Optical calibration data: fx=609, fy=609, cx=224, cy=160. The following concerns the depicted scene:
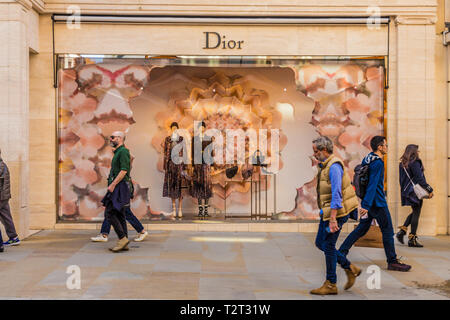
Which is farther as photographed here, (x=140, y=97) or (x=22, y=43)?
(x=140, y=97)

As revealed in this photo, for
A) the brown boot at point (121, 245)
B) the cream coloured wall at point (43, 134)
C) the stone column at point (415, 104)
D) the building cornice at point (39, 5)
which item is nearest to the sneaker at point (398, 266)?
the stone column at point (415, 104)

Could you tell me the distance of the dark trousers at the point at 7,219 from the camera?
910 centimetres

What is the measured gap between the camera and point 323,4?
11047 millimetres

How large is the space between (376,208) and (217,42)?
4.79m

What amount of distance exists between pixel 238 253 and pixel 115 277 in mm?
2343

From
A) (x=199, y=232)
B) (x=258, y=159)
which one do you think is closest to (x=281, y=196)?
(x=258, y=159)

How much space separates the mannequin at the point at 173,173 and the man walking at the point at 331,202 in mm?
6069

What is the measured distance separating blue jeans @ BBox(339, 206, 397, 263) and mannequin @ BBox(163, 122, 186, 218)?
5.19 m

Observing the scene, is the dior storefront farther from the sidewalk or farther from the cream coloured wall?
the sidewalk

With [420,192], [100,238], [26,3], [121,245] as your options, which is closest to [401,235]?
[420,192]

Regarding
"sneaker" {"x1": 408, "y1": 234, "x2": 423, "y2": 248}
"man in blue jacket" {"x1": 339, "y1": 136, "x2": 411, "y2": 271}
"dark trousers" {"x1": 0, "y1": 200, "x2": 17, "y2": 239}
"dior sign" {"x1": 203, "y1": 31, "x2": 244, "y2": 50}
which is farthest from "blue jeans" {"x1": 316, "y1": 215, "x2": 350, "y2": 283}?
"dior sign" {"x1": 203, "y1": 31, "x2": 244, "y2": 50}

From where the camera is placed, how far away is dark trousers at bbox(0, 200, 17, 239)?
358 inches

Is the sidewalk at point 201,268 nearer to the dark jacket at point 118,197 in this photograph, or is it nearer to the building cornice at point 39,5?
the dark jacket at point 118,197
